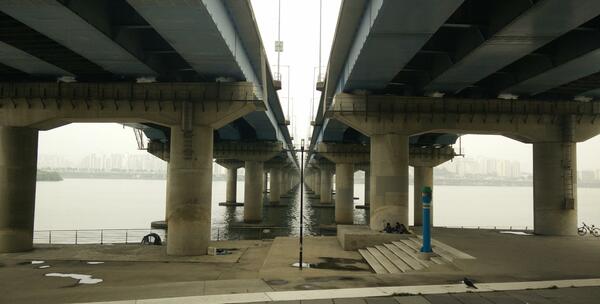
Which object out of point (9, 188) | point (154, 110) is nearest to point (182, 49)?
point (154, 110)

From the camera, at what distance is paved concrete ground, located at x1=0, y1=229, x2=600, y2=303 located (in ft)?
43.2

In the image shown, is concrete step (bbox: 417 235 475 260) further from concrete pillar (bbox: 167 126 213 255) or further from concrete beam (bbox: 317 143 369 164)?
concrete beam (bbox: 317 143 369 164)

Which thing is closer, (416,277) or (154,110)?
(416,277)

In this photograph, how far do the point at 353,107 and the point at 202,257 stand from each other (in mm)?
12604

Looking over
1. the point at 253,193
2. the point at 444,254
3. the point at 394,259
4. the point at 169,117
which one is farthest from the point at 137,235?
the point at 444,254

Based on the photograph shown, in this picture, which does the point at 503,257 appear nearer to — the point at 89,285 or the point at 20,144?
the point at 89,285

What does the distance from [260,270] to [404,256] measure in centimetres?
637

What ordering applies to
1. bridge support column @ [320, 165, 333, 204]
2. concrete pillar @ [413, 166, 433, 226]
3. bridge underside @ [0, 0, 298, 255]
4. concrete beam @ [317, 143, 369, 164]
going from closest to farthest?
bridge underside @ [0, 0, 298, 255], concrete pillar @ [413, 166, 433, 226], concrete beam @ [317, 143, 369, 164], bridge support column @ [320, 165, 333, 204]

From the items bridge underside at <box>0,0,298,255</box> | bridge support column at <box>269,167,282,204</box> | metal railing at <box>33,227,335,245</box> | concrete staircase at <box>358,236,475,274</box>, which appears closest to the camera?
concrete staircase at <box>358,236,475,274</box>

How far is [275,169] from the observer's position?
96.6 metres

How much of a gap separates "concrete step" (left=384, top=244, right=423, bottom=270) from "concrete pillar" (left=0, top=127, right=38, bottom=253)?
2061cm

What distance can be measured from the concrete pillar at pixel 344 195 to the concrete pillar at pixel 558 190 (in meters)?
31.1

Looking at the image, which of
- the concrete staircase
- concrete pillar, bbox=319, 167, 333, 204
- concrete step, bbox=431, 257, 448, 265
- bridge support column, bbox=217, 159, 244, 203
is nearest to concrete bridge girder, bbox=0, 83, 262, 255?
the concrete staircase

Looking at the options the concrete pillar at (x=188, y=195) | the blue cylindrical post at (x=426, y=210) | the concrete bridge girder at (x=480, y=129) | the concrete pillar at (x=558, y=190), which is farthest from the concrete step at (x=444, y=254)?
the concrete pillar at (x=558, y=190)
